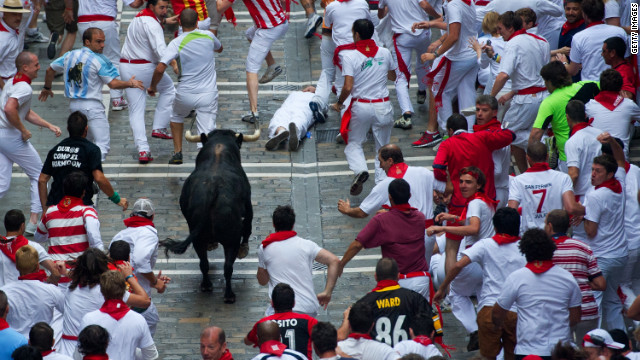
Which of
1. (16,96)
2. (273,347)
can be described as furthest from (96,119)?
(273,347)

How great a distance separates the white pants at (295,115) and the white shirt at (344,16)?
1.12 meters

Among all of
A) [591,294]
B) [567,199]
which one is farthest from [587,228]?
[591,294]

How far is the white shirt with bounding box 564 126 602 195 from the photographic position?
1088 centimetres

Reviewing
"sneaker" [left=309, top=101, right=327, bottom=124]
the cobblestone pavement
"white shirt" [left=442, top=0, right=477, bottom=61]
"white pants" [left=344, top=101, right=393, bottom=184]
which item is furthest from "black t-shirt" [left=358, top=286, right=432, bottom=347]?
"sneaker" [left=309, top=101, right=327, bottom=124]

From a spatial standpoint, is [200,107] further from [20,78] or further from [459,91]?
[459,91]

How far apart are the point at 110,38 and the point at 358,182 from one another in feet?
16.2

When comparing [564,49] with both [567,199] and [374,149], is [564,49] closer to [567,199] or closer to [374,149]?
[374,149]

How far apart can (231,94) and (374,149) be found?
2907 mm

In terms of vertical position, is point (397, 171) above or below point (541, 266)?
below

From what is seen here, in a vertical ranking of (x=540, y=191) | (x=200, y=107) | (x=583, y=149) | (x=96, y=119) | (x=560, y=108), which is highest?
(x=560, y=108)

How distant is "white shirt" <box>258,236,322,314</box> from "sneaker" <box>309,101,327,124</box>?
6049 millimetres

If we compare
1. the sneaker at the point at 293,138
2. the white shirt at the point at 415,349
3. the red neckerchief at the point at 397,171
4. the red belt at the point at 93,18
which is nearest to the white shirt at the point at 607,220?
the red neckerchief at the point at 397,171

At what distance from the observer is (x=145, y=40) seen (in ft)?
47.2

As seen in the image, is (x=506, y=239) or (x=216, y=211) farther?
(x=216, y=211)
